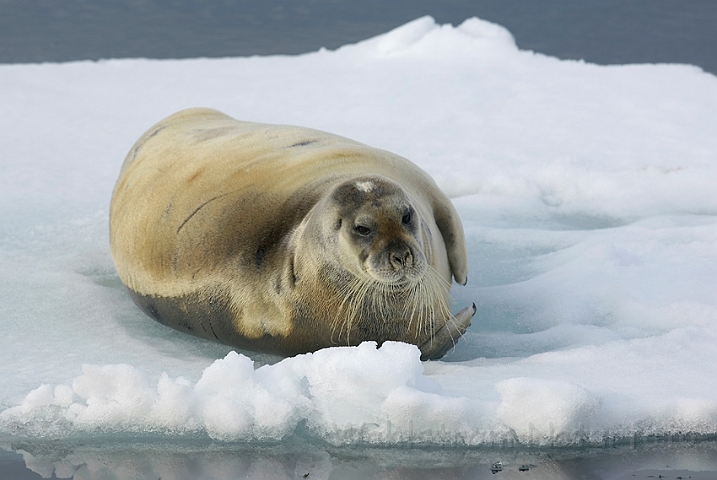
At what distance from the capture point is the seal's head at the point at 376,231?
294cm

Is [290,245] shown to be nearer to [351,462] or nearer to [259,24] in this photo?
[351,462]

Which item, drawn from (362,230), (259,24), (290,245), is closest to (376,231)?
A: (362,230)

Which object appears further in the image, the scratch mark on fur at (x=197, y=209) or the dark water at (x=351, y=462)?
the scratch mark on fur at (x=197, y=209)

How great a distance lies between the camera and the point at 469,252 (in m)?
4.41

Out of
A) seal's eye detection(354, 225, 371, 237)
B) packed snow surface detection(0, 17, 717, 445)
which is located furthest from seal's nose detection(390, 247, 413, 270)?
packed snow surface detection(0, 17, 717, 445)

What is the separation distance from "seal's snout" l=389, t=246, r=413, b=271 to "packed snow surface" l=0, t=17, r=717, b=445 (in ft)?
0.85

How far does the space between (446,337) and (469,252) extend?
1.14m

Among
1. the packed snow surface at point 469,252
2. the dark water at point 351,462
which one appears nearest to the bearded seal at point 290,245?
the packed snow surface at point 469,252

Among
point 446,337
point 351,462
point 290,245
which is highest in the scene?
point 290,245

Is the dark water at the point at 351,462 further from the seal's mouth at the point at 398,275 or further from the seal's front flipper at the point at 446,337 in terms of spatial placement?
the seal's front flipper at the point at 446,337

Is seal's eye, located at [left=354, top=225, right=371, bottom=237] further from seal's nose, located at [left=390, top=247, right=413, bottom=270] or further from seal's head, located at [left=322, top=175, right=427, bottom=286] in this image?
seal's nose, located at [left=390, top=247, right=413, bottom=270]

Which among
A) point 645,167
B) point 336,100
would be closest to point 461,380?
point 645,167

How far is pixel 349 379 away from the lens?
8.92 feet

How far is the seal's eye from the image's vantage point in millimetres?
3004
